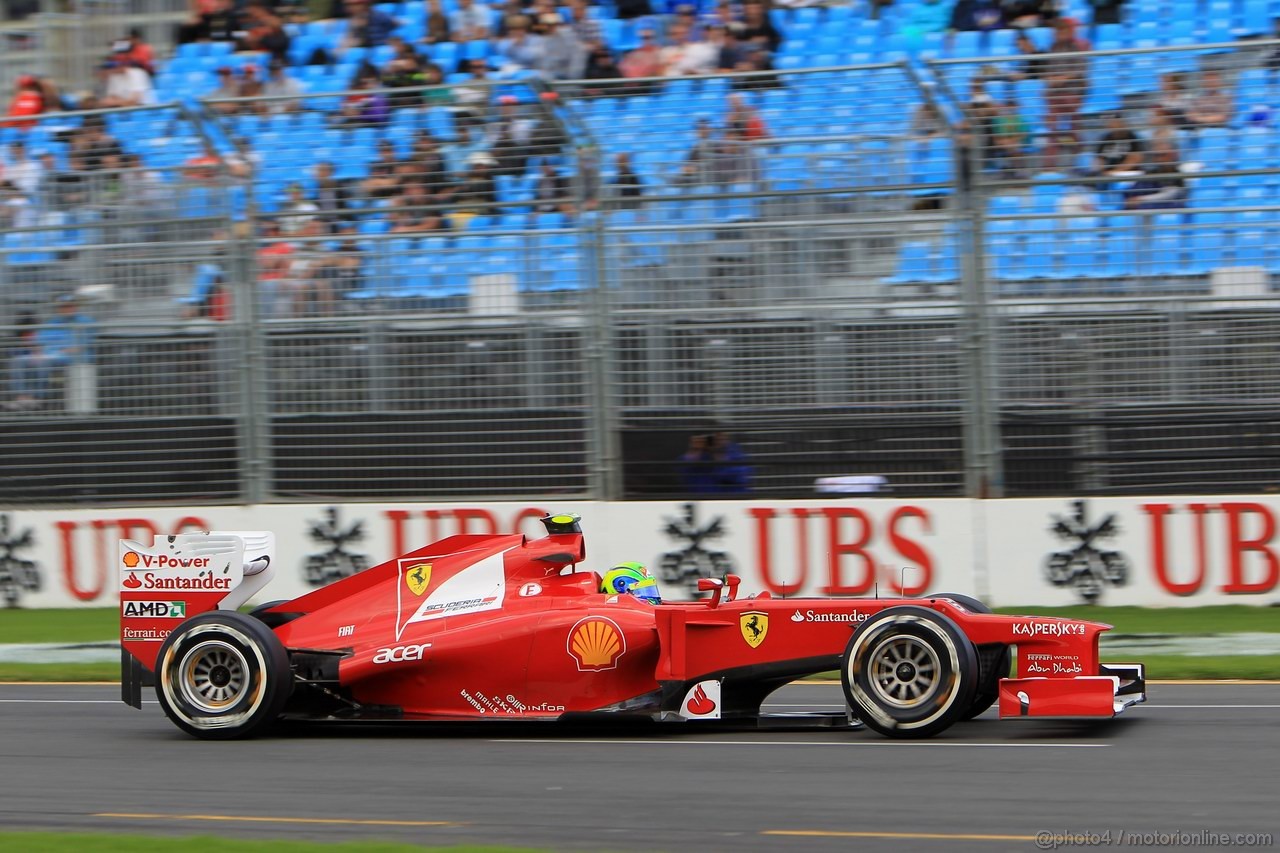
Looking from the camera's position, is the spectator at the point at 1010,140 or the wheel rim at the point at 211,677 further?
the spectator at the point at 1010,140

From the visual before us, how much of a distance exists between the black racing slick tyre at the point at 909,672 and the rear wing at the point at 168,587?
335 cm

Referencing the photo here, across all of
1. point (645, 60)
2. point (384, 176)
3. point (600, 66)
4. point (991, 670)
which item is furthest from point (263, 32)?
point (991, 670)

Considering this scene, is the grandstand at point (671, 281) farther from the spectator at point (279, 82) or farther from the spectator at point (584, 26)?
the spectator at point (279, 82)

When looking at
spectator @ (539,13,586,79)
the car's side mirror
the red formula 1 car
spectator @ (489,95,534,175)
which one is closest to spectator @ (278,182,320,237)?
spectator @ (489,95,534,175)

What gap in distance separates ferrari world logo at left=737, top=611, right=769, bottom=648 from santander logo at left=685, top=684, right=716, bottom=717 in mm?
356

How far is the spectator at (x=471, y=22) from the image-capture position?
19.4 meters

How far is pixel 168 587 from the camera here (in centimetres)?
921

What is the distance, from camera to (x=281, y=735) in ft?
29.5

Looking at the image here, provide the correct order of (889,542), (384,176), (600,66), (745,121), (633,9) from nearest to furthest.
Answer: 1. (889,542)
2. (745,121)
3. (384,176)
4. (600,66)
5. (633,9)

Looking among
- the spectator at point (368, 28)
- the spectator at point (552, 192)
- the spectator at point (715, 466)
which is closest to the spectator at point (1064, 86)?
the spectator at point (715, 466)

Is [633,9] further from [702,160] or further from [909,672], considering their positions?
[909,672]

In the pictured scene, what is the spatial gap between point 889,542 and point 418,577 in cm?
540

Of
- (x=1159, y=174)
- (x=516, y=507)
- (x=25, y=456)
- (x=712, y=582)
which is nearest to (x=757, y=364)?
(x=516, y=507)

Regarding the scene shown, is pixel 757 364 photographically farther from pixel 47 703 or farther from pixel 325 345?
pixel 47 703
